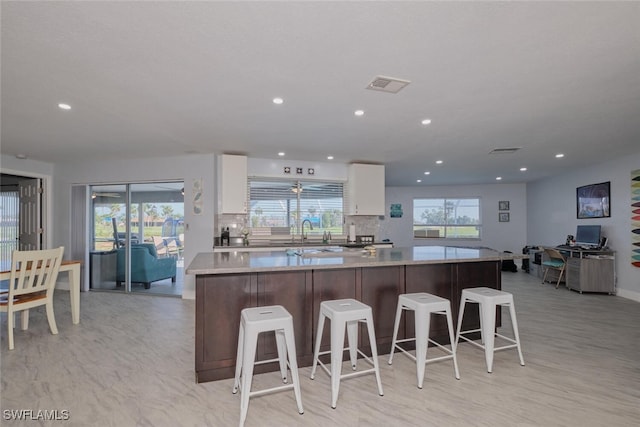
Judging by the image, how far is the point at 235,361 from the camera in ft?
8.44

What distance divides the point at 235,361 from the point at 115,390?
0.88m

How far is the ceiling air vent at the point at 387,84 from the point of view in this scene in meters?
2.43

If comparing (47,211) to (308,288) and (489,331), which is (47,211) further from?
(489,331)

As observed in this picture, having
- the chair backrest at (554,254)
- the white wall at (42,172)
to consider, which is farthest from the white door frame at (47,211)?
the chair backrest at (554,254)

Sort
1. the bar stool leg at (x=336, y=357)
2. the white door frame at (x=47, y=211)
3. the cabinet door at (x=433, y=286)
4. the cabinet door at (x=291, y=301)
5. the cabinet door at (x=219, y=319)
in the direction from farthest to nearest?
the white door frame at (x=47, y=211) < the cabinet door at (x=433, y=286) < the cabinet door at (x=291, y=301) < the cabinet door at (x=219, y=319) < the bar stool leg at (x=336, y=357)

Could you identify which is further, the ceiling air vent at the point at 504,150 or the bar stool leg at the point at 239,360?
the ceiling air vent at the point at 504,150

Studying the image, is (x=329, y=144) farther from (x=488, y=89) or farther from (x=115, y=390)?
(x=115, y=390)

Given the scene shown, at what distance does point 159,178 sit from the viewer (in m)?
5.41

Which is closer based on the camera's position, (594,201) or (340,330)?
(340,330)

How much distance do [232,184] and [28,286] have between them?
2712 millimetres

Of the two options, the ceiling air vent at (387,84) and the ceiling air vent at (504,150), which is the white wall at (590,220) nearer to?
the ceiling air vent at (504,150)

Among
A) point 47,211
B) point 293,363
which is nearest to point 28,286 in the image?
point 293,363

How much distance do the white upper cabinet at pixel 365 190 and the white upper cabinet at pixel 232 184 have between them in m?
1.91

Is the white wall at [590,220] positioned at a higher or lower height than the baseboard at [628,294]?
higher
